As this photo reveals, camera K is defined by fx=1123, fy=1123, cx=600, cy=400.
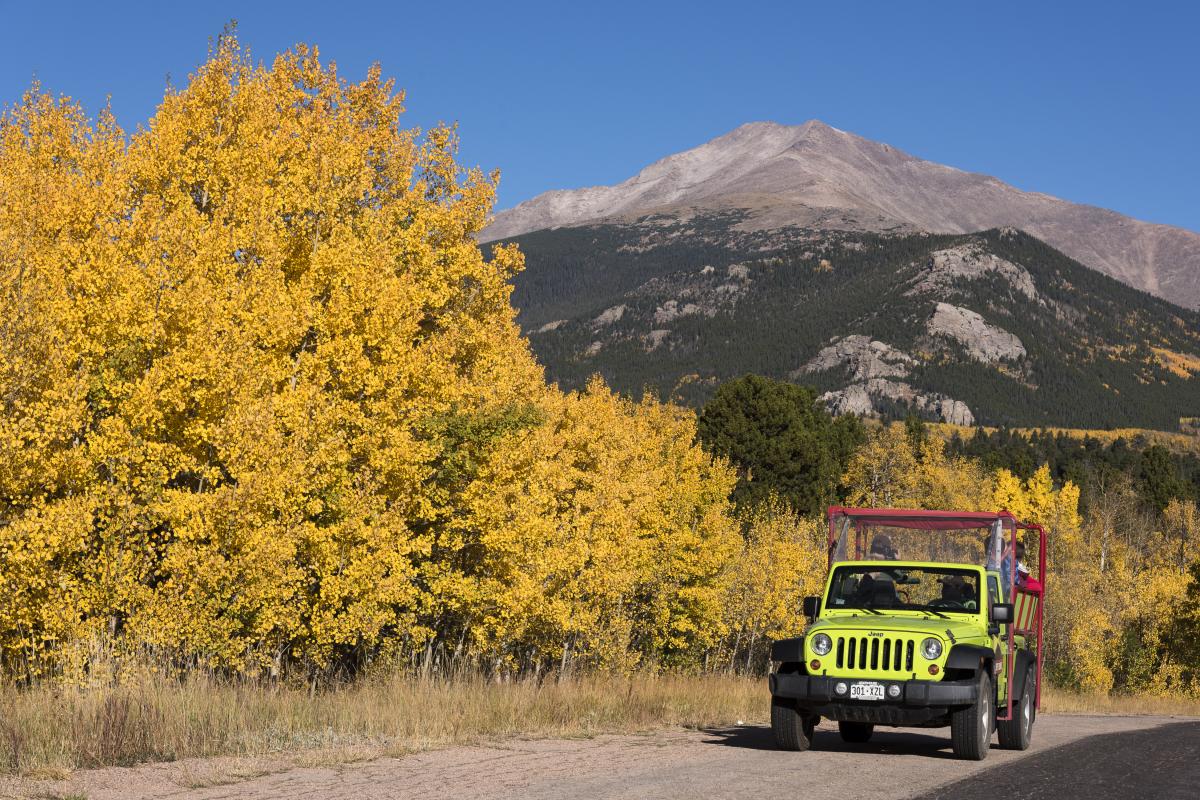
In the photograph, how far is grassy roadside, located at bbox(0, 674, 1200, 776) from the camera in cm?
1088

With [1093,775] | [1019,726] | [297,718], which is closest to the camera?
[1093,775]

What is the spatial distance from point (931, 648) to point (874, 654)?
0.64 m

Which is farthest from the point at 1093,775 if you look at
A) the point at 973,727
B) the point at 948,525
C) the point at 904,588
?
the point at 948,525

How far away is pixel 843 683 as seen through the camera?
42.1 ft

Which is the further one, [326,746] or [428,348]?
[428,348]

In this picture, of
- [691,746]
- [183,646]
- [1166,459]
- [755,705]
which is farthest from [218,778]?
[1166,459]

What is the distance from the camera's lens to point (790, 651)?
13477mm

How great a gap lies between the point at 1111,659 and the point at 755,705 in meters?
54.4

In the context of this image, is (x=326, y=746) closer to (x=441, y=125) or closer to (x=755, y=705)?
(x=755, y=705)

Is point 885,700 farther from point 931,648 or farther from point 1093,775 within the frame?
point 1093,775

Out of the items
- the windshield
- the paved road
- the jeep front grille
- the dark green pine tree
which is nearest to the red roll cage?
the windshield

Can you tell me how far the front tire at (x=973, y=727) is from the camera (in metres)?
12.8

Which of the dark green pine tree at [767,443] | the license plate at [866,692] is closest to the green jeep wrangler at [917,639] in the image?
the license plate at [866,692]

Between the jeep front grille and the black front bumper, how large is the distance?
0.17 meters
